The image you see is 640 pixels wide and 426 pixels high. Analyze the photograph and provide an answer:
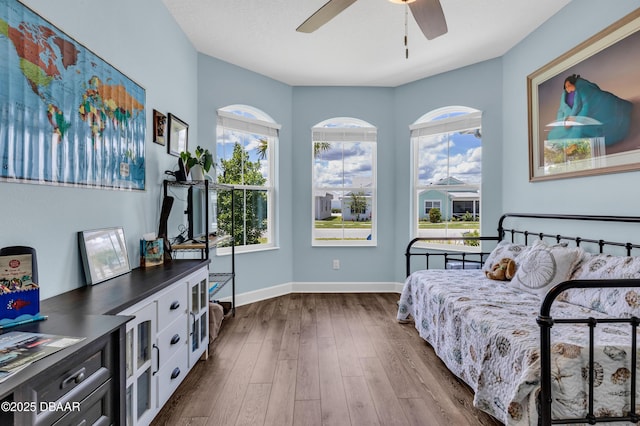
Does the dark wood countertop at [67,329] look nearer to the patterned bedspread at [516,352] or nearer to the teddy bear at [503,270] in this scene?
the patterned bedspread at [516,352]

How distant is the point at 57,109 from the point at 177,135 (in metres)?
1.49

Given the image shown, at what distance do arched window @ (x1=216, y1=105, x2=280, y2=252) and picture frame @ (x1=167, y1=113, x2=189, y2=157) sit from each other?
1.85ft

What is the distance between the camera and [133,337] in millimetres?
1484

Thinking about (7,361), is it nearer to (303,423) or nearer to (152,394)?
(152,394)

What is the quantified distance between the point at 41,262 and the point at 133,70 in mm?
1397

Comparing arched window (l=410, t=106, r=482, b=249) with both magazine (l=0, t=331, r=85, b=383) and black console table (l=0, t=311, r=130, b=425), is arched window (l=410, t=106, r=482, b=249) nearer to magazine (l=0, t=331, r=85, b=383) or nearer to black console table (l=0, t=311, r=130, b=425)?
black console table (l=0, t=311, r=130, b=425)

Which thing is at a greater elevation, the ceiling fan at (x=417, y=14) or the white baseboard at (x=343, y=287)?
the ceiling fan at (x=417, y=14)

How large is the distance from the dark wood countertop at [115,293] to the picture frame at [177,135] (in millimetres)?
1206

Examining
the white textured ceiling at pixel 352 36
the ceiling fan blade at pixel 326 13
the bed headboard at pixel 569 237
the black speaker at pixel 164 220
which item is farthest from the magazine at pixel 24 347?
the bed headboard at pixel 569 237

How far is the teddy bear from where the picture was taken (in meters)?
2.75

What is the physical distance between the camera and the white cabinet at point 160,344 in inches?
59.2

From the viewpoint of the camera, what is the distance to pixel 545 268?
7.73 feet

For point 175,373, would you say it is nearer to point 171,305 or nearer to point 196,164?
point 171,305

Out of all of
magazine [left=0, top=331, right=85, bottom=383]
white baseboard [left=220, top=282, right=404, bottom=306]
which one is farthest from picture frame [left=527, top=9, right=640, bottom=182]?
magazine [left=0, top=331, right=85, bottom=383]
